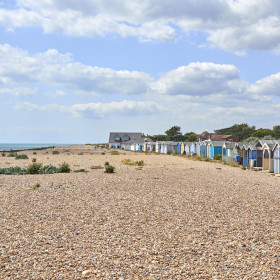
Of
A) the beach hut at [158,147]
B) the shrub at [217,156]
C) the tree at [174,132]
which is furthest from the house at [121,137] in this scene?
the shrub at [217,156]

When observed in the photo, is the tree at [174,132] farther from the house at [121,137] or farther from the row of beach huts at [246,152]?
the row of beach huts at [246,152]

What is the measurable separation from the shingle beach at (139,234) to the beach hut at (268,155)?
57.4 feet

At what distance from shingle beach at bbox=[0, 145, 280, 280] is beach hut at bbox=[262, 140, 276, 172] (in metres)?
17.5

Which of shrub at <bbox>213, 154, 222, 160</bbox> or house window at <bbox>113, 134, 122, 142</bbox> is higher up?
house window at <bbox>113, 134, 122, 142</bbox>

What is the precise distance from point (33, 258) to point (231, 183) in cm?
1687

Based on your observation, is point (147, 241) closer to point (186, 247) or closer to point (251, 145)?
point (186, 247)

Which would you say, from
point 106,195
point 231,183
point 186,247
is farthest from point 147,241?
point 231,183

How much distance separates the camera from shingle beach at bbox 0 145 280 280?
7961 millimetres

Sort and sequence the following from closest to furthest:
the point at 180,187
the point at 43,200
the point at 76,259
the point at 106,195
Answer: the point at 76,259 → the point at 43,200 → the point at 106,195 → the point at 180,187

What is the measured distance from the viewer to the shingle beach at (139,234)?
7961mm

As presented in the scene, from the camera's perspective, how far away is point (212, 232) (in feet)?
36.2

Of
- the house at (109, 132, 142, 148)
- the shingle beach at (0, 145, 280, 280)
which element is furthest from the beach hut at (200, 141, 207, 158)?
the house at (109, 132, 142, 148)

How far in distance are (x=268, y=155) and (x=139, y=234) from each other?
3009 cm

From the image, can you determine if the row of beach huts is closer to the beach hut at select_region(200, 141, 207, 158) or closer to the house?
the beach hut at select_region(200, 141, 207, 158)
